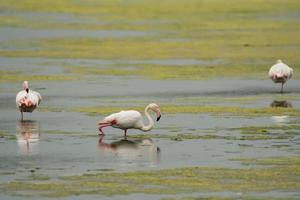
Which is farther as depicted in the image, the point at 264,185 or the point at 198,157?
the point at 198,157

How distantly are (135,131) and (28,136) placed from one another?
213 cm

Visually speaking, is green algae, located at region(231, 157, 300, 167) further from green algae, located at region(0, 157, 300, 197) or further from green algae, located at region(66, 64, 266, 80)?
green algae, located at region(66, 64, 266, 80)

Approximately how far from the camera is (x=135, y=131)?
23109 millimetres

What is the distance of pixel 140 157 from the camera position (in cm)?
1972

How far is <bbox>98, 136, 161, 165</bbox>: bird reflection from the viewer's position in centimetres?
1972

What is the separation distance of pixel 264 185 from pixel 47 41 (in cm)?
3079

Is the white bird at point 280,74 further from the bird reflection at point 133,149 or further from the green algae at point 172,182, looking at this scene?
the green algae at point 172,182

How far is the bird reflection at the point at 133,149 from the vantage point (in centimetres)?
1972

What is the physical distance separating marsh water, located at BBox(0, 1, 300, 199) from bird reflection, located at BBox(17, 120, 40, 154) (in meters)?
0.02

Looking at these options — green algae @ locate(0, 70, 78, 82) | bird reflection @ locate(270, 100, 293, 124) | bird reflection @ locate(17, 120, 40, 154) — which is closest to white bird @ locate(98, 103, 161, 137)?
bird reflection @ locate(17, 120, 40, 154)

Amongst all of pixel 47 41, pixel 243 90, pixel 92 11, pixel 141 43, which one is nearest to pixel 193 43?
pixel 141 43

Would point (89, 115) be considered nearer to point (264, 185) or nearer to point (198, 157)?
point (198, 157)

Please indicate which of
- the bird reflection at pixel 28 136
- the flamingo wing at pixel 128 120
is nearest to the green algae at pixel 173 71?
the bird reflection at pixel 28 136

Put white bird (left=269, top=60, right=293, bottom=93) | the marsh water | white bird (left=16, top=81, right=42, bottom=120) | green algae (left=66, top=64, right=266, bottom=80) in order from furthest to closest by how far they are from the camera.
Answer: green algae (left=66, top=64, right=266, bottom=80)
white bird (left=269, top=60, right=293, bottom=93)
white bird (left=16, top=81, right=42, bottom=120)
the marsh water
